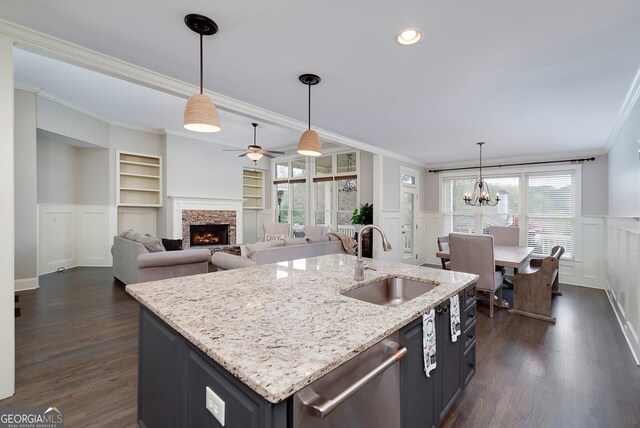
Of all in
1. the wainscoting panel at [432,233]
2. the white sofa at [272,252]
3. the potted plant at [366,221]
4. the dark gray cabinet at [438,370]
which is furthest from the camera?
the wainscoting panel at [432,233]

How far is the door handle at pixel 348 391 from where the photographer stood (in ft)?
2.71

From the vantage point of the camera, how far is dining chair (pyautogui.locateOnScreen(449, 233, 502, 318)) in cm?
363

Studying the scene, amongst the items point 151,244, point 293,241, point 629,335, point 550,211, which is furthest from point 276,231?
point 629,335

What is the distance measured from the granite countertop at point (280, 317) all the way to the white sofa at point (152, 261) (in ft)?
7.50

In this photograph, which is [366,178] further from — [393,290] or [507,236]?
[393,290]

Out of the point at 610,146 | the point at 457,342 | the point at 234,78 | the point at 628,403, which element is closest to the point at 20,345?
the point at 234,78

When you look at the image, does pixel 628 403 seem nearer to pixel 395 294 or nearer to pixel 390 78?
pixel 395 294

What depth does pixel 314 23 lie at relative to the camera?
192 centimetres

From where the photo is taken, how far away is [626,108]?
10.3 feet

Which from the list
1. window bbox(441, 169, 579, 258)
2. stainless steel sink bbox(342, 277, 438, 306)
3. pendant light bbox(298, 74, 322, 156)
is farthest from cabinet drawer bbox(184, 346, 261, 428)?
window bbox(441, 169, 579, 258)

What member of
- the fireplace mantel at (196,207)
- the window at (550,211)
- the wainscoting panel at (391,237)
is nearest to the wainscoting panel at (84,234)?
the fireplace mantel at (196,207)

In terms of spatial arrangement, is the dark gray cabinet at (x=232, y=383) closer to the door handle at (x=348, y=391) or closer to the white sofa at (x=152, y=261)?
the door handle at (x=348, y=391)

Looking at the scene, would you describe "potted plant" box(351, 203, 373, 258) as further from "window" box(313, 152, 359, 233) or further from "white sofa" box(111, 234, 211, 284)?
"white sofa" box(111, 234, 211, 284)

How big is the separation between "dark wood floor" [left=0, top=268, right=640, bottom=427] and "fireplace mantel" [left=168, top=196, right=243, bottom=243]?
268 cm
